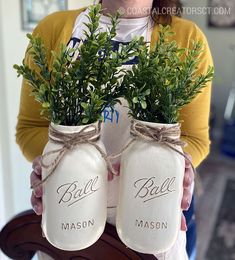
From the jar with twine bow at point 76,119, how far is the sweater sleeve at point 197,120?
270mm

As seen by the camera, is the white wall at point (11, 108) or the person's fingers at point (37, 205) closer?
the person's fingers at point (37, 205)

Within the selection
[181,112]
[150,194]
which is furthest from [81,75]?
[181,112]

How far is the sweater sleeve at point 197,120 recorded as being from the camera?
2.17 feet

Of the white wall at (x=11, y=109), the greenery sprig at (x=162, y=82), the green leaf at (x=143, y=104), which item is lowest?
the white wall at (x=11, y=109)

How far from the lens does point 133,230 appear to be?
44 cm

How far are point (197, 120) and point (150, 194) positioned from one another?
30 centimetres

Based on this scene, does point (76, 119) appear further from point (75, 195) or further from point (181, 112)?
point (181, 112)

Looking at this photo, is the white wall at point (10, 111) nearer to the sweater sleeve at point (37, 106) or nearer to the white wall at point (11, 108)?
the white wall at point (11, 108)

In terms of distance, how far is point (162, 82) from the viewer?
400mm

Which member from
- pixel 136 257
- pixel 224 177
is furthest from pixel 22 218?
pixel 224 177

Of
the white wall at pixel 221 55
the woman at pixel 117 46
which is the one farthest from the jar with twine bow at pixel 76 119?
the white wall at pixel 221 55

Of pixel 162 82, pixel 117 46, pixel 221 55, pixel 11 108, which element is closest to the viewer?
pixel 162 82

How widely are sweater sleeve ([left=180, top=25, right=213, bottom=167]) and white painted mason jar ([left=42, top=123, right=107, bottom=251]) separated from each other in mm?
280

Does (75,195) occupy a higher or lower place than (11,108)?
higher
